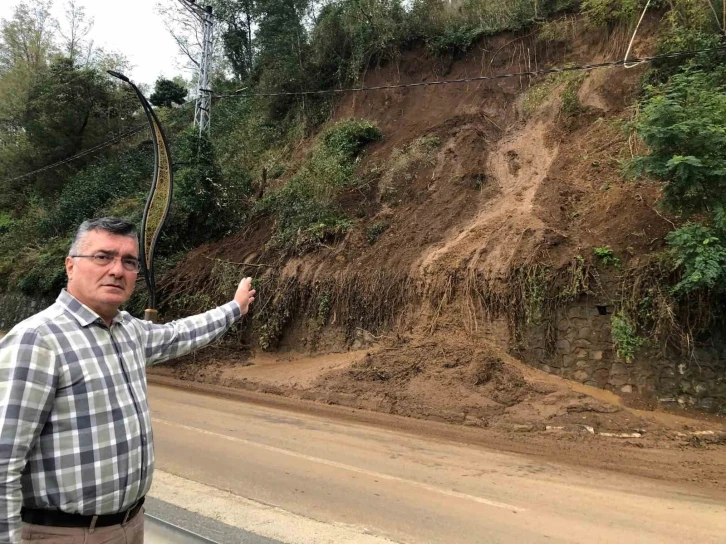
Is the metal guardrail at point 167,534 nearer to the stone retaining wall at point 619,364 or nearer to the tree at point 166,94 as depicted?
the stone retaining wall at point 619,364

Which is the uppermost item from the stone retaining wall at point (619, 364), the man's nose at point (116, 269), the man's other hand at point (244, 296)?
the man's nose at point (116, 269)

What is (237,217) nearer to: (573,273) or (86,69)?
(573,273)

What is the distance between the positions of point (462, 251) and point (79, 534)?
1140 cm

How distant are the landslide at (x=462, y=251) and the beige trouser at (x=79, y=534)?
7776 millimetres

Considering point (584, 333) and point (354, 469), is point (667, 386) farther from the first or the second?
point (354, 469)

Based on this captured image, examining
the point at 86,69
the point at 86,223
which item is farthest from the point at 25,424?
the point at 86,69

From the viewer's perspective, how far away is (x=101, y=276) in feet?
6.70

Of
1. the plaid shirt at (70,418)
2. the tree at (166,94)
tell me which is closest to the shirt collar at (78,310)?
the plaid shirt at (70,418)

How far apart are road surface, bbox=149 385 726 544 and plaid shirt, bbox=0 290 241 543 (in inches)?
95.0

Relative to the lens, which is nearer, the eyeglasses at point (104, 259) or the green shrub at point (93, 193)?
the eyeglasses at point (104, 259)

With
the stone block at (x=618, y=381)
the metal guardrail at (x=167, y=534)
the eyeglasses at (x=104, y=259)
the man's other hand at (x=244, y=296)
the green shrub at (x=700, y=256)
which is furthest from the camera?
the stone block at (x=618, y=381)

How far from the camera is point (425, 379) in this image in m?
10.5

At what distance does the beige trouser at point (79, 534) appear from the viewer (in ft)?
5.80

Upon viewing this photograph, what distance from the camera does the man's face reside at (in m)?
2.02
